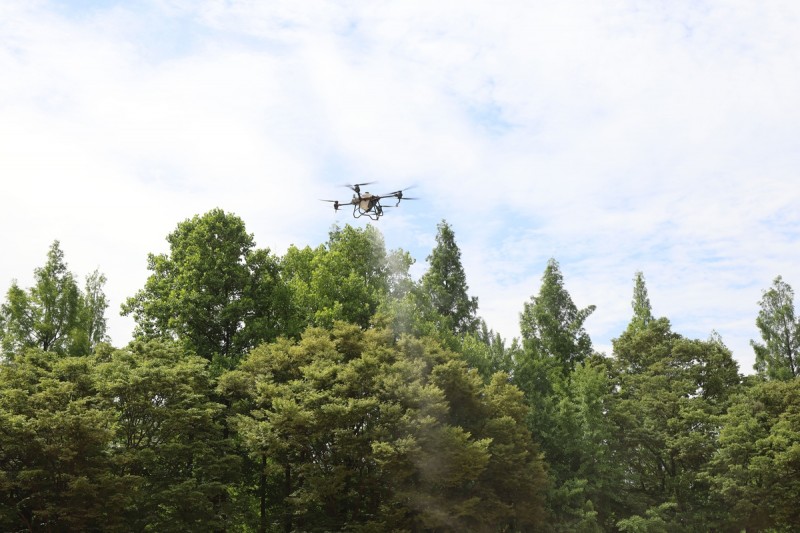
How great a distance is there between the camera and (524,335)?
57312mm

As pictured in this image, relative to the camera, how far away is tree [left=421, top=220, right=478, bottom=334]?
53.3 m

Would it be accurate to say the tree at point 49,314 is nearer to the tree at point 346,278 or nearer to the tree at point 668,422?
the tree at point 346,278

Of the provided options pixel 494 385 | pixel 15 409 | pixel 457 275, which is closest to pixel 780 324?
pixel 457 275

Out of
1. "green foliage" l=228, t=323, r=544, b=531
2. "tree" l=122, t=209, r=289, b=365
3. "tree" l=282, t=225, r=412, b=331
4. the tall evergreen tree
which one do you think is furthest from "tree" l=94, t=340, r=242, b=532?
the tall evergreen tree

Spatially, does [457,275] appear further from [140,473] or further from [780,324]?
[140,473]

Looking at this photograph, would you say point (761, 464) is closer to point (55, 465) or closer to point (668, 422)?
point (668, 422)

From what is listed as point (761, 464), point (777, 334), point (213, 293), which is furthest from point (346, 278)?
point (777, 334)

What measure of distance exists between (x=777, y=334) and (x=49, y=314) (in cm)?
5142

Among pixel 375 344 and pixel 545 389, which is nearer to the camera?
pixel 375 344

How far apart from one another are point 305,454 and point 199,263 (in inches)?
529

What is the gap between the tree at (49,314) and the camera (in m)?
41.0

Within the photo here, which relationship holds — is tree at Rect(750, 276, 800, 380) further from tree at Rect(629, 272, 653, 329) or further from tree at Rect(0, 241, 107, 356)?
tree at Rect(0, 241, 107, 356)

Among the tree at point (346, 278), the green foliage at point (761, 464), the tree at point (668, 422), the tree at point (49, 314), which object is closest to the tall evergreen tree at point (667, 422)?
the tree at point (668, 422)

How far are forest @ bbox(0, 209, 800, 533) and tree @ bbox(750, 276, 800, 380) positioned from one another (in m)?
0.18
